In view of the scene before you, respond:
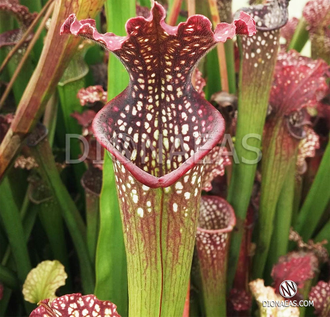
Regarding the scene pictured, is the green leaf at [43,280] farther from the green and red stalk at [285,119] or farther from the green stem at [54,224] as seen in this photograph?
the green and red stalk at [285,119]

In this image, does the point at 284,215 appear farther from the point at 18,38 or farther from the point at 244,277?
the point at 18,38

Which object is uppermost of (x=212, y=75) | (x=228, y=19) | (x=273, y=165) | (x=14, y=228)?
(x=228, y=19)

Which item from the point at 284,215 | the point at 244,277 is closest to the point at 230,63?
the point at 284,215

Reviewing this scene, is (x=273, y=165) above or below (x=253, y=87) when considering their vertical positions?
below

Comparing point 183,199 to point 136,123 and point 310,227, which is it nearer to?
point 136,123

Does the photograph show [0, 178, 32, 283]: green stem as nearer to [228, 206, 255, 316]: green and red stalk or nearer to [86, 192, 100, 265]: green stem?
[86, 192, 100, 265]: green stem

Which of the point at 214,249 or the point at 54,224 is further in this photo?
the point at 54,224

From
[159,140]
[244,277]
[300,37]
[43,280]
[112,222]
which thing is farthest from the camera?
[300,37]

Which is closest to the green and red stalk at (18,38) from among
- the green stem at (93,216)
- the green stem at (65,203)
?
the green stem at (65,203)
